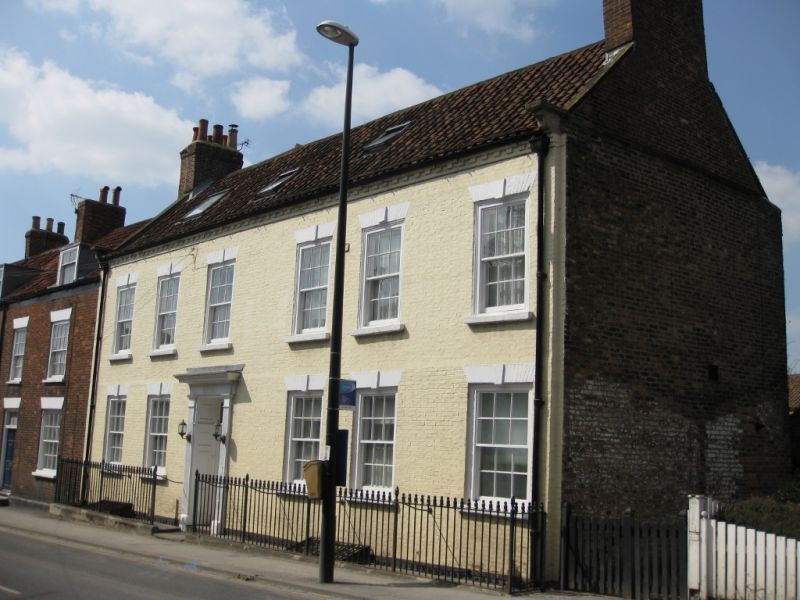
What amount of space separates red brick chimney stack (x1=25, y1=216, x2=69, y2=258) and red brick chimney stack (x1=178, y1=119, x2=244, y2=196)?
1269 centimetres

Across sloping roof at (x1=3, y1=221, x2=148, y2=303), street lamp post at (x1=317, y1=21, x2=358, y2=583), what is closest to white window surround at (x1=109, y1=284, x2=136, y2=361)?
sloping roof at (x1=3, y1=221, x2=148, y2=303)

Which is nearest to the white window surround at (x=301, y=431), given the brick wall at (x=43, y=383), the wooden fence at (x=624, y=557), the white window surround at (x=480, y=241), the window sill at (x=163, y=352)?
the white window surround at (x=480, y=241)

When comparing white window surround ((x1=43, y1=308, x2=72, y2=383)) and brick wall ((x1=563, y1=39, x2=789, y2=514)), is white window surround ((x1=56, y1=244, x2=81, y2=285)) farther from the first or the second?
brick wall ((x1=563, y1=39, x2=789, y2=514))

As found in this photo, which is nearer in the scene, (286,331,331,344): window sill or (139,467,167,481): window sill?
(286,331,331,344): window sill

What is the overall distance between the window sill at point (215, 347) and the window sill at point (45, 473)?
323 inches

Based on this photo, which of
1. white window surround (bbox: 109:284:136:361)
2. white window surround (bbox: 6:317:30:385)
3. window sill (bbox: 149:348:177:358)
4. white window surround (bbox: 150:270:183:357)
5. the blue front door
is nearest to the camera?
window sill (bbox: 149:348:177:358)

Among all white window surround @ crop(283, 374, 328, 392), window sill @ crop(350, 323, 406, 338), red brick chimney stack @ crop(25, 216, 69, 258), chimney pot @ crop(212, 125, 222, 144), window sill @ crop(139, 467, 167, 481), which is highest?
chimney pot @ crop(212, 125, 222, 144)

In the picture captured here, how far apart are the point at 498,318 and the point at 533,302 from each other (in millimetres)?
651

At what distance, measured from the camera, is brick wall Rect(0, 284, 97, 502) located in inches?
949

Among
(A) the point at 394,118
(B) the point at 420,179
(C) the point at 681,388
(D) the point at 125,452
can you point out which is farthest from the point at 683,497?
(D) the point at 125,452

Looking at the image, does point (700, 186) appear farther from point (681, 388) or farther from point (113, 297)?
point (113, 297)

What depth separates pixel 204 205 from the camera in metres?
23.0

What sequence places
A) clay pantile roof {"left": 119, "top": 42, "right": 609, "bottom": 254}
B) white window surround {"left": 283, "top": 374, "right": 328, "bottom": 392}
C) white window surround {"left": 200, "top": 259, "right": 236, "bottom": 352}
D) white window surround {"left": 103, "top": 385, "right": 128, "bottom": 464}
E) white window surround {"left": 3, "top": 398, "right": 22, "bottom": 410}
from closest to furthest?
A: clay pantile roof {"left": 119, "top": 42, "right": 609, "bottom": 254} < white window surround {"left": 283, "top": 374, "right": 328, "bottom": 392} < white window surround {"left": 200, "top": 259, "right": 236, "bottom": 352} < white window surround {"left": 103, "top": 385, "right": 128, "bottom": 464} < white window surround {"left": 3, "top": 398, "right": 22, "bottom": 410}

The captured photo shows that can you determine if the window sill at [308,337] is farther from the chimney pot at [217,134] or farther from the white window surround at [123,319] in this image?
the chimney pot at [217,134]
